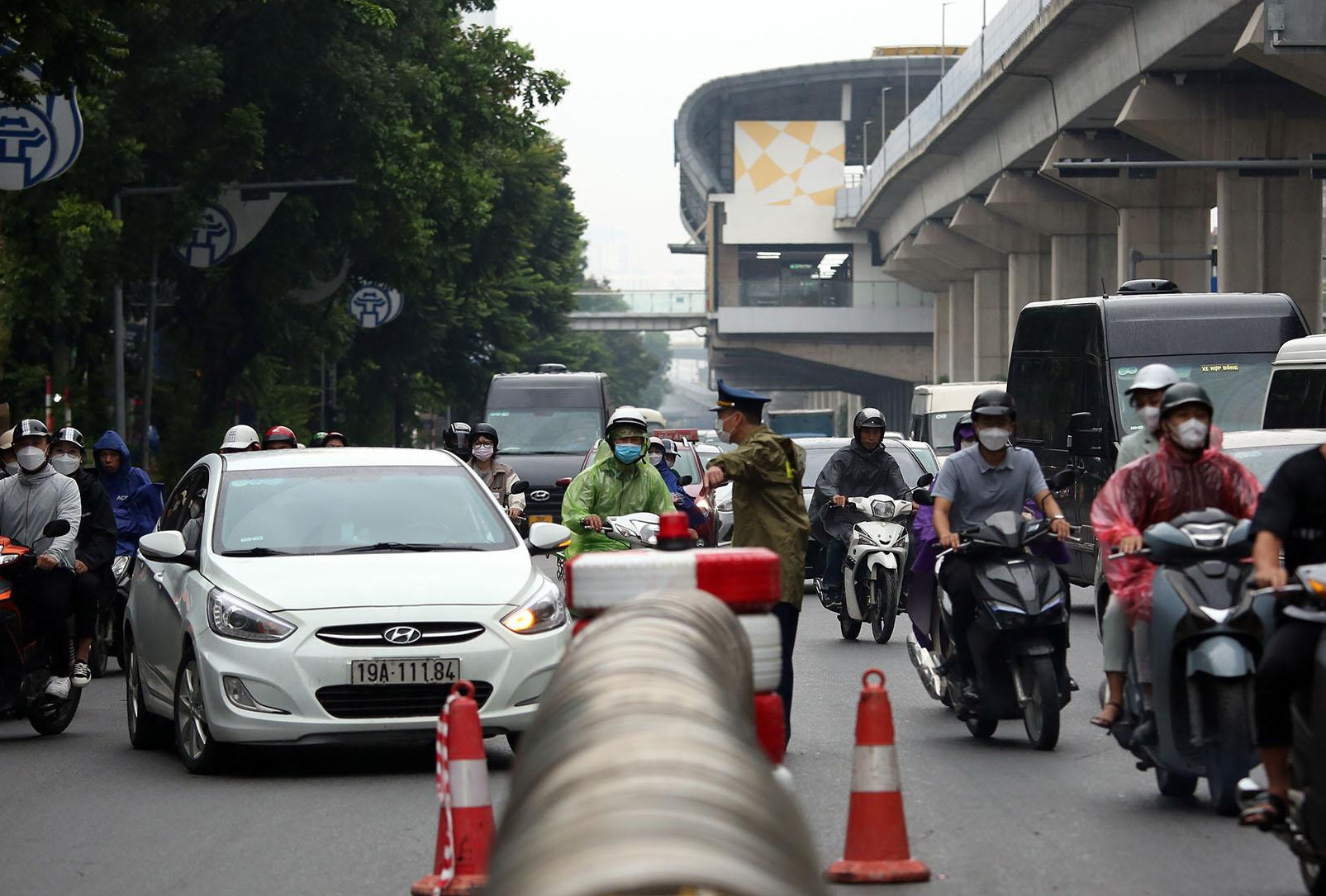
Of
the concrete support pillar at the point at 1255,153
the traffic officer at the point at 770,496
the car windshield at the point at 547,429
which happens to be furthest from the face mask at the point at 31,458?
the concrete support pillar at the point at 1255,153

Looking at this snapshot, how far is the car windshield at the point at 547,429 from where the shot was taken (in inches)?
1507

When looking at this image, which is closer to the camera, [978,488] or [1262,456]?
[978,488]

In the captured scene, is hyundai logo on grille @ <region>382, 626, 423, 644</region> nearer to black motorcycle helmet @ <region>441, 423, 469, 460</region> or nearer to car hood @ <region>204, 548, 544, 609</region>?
car hood @ <region>204, 548, 544, 609</region>

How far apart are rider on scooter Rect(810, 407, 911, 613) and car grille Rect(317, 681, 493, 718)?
7.73 m

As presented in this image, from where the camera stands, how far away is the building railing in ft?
139

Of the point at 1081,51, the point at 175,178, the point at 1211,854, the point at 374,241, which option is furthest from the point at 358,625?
the point at 1081,51

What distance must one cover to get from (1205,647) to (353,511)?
190 inches

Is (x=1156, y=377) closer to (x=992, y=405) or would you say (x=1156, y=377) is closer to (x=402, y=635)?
(x=992, y=405)

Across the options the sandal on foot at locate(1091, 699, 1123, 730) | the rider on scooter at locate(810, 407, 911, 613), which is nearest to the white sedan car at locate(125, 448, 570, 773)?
the sandal on foot at locate(1091, 699, 1123, 730)

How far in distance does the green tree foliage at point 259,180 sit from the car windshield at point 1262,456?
1417 cm

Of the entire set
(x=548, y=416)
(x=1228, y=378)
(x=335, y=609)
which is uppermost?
(x=1228, y=378)

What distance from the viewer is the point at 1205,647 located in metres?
7.90

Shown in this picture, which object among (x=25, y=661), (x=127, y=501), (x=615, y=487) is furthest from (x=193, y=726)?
(x=127, y=501)

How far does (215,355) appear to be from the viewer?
121 ft
